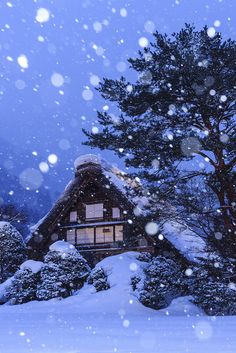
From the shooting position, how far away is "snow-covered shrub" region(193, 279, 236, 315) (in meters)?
12.5

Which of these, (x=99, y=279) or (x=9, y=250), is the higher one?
(x=9, y=250)

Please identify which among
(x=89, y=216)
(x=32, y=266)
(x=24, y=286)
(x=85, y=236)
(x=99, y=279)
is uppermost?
(x=89, y=216)

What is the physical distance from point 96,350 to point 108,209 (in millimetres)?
20538

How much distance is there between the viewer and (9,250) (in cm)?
2311

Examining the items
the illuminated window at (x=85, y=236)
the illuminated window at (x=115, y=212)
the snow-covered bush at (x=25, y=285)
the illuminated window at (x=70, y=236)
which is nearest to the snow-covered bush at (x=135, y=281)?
the snow-covered bush at (x=25, y=285)

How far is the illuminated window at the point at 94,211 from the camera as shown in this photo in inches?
993

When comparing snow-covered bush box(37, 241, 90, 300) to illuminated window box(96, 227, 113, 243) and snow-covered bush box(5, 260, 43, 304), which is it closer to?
snow-covered bush box(5, 260, 43, 304)

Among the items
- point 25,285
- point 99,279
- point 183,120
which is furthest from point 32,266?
point 183,120

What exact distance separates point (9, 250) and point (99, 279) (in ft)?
25.7

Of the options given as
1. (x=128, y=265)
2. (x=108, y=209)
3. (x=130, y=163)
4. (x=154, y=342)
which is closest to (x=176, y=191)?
(x=130, y=163)

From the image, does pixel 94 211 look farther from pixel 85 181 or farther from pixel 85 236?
pixel 85 181

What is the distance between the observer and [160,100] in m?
13.0

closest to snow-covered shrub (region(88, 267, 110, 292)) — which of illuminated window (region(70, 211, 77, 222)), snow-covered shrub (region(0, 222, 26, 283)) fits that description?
snow-covered shrub (region(0, 222, 26, 283))

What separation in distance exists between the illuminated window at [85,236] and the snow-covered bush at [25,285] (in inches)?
279
